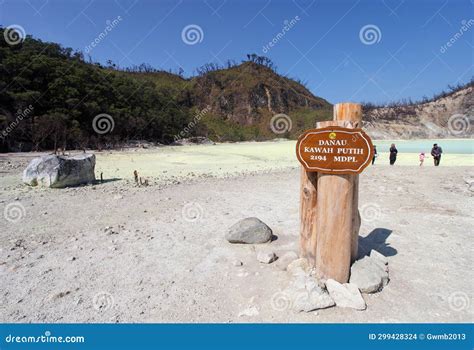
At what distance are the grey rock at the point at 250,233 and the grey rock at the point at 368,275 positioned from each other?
5.93 ft

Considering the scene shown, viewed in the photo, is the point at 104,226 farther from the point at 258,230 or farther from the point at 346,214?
the point at 346,214

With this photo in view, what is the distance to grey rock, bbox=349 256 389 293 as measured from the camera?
3947 millimetres

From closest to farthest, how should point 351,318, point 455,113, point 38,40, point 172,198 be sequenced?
point 351,318, point 172,198, point 38,40, point 455,113

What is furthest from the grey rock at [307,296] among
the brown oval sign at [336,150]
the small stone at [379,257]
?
the brown oval sign at [336,150]

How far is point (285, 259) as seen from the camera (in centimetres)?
472

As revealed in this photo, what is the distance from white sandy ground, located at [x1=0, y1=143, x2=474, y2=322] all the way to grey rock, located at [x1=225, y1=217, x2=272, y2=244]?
15 centimetres

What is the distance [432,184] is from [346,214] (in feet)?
31.3

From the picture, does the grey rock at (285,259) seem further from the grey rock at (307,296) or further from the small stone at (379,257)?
the small stone at (379,257)

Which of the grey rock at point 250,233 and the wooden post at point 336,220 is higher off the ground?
the wooden post at point 336,220

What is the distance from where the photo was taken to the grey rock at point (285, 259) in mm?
4633

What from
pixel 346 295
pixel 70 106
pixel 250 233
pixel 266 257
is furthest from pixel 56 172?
pixel 70 106

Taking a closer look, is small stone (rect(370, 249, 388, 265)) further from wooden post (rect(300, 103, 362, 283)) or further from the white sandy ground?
wooden post (rect(300, 103, 362, 283))

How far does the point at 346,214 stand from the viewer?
3998 mm

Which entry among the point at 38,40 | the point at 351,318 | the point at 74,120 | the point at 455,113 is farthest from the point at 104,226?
the point at 455,113
